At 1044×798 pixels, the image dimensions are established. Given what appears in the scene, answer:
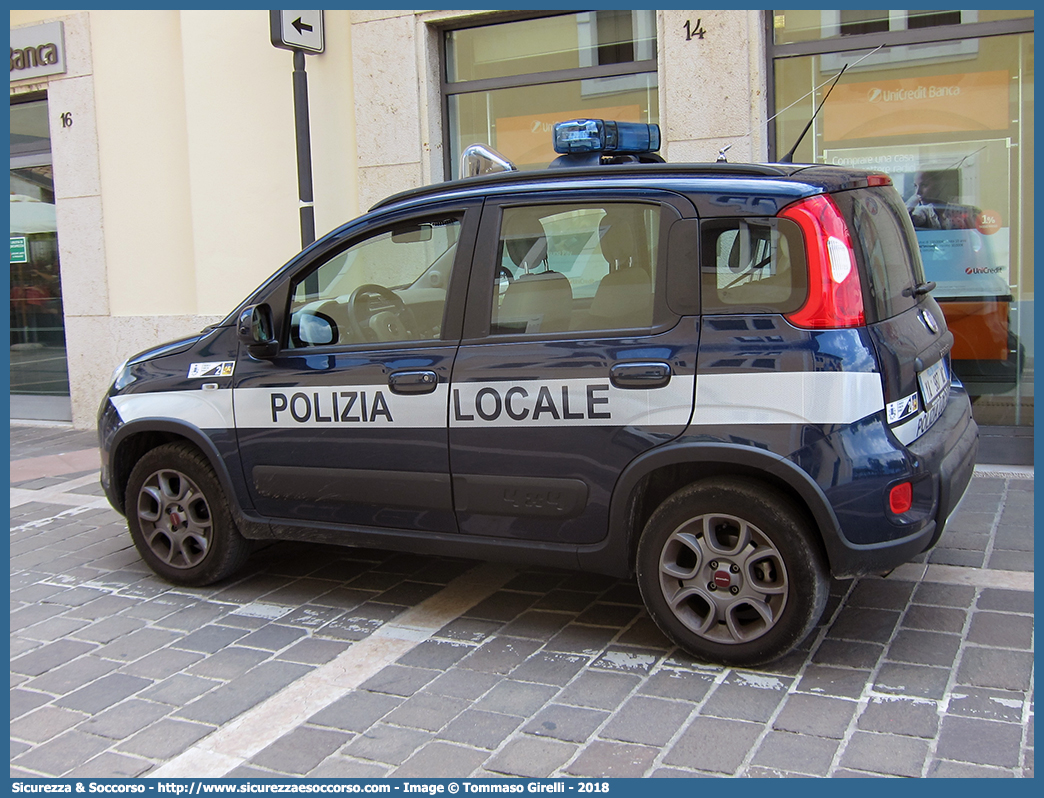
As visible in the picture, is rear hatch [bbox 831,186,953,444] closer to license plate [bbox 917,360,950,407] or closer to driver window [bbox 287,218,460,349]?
license plate [bbox 917,360,950,407]

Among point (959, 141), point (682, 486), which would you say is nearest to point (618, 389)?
point (682, 486)

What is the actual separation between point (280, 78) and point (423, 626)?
604cm

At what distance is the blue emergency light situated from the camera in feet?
14.5

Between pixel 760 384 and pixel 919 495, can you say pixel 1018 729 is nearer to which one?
pixel 919 495

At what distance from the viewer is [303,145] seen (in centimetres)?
835

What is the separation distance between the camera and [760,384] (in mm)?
3541

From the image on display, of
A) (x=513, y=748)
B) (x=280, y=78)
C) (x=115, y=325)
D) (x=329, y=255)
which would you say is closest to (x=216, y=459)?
(x=329, y=255)

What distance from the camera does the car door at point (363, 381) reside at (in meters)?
4.16

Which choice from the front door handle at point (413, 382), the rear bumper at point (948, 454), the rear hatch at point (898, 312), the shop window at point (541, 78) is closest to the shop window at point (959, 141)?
the shop window at point (541, 78)

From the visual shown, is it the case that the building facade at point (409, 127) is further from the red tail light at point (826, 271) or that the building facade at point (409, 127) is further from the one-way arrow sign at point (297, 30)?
the red tail light at point (826, 271)

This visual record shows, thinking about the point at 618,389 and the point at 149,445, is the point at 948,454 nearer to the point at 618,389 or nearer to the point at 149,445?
the point at 618,389

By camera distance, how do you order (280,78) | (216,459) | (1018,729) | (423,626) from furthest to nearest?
(280,78)
(216,459)
(423,626)
(1018,729)

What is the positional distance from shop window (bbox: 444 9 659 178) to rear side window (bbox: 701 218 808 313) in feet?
14.7

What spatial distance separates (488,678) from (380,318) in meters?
1.58
